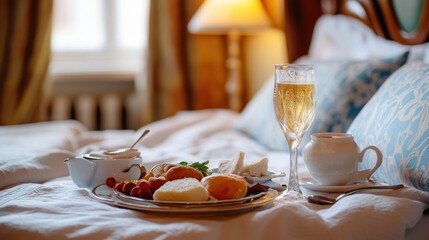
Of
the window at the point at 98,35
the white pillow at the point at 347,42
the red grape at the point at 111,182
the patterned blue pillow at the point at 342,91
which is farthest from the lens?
the window at the point at 98,35

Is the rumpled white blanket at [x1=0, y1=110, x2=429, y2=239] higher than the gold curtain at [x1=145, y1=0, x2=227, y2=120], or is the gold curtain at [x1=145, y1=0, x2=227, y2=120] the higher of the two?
the gold curtain at [x1=145, y1=0, x2=227, y2=120]

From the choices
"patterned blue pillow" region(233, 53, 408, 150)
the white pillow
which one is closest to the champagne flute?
"patterned blue pillow" region(233, 53, 408, 150)

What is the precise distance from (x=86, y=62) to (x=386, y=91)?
2.67 meters

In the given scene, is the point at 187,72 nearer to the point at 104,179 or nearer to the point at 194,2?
the point at 194,2

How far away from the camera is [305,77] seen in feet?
4.35

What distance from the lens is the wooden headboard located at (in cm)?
206

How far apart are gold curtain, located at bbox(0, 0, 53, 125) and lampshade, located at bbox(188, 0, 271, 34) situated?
92cm

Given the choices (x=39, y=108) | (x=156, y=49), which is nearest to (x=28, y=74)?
(x=39, y=108)

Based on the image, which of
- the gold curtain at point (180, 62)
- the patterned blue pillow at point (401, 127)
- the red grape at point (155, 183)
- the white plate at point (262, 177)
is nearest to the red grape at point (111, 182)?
the red grape at point (155, 183)

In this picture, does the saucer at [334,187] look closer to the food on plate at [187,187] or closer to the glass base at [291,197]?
the glass base at [291,197]

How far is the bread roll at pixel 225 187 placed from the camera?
1.13 metres

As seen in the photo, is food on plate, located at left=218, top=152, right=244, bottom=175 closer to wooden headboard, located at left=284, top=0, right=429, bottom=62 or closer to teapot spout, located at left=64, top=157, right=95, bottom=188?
teapot spout, located at left=64, top=157, right=95, bottom=188

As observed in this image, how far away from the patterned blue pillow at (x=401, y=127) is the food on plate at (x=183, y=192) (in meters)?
0.44

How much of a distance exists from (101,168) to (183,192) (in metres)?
0.26
